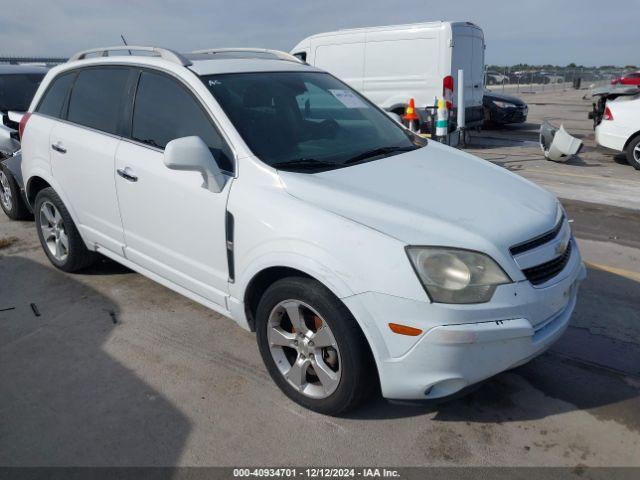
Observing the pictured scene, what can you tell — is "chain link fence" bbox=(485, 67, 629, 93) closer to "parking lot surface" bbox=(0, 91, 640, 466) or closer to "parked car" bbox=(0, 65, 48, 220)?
"parked car" bbox=(0, 65, 48, 220)

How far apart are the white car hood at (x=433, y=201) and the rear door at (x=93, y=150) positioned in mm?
1610

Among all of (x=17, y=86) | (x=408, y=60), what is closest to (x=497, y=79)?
(x=408, y=60)

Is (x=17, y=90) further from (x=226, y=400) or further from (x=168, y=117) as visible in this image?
(x=226, y=400)

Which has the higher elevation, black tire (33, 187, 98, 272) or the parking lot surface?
black tire (33, 187, 98, 272)

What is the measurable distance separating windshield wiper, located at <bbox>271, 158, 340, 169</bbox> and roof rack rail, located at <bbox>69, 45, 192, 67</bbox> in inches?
40.1

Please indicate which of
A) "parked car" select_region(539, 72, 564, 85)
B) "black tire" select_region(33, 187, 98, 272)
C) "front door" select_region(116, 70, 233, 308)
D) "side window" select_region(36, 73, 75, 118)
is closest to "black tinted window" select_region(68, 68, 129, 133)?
"side window" select_region(36, 73, 75, 118)

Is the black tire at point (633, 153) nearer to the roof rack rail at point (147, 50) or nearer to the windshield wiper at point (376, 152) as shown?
the windshield wiper at point (376, 152)

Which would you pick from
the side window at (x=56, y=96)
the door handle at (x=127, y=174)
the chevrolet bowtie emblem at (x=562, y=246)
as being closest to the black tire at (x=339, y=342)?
the chevrolet bowtie emblem at (x=562, y=246)

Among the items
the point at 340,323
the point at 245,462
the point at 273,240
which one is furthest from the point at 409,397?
the point at 273,240

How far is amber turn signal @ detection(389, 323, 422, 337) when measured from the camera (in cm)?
237

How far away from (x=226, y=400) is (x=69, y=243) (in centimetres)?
227

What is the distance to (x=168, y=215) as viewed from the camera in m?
3.34

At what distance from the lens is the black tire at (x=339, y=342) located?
2537mm

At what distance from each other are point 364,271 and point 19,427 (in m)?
1.94
